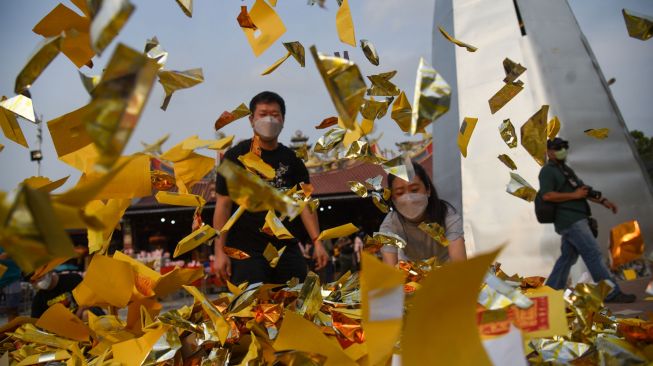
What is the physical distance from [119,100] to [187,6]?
36cm

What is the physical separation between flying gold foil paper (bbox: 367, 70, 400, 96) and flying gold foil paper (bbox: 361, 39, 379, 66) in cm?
3

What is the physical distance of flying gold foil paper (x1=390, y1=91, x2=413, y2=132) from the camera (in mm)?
692

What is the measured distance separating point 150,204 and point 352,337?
12108 mm

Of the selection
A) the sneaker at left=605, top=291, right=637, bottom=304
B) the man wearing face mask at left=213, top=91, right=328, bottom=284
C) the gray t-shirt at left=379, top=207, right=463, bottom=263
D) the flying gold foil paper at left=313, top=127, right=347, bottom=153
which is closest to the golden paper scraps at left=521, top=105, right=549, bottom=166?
the flying gold foil paper at left=313, top=127, right=347, bottom=153

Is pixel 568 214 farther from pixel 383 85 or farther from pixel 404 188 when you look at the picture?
pixel 383 85

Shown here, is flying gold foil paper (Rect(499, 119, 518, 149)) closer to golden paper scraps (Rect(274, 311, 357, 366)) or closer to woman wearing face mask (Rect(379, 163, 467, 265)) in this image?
golden paper scraps (Rect(274, 311, 357, 366))

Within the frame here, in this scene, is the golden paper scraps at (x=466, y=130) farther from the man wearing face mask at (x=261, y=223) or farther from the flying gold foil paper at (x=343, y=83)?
the man wearing face mask at (x=261, y=223)

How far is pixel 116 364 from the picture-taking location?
0.67m

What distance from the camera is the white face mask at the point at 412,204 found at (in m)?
1.60

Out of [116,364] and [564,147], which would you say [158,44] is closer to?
[116,364]

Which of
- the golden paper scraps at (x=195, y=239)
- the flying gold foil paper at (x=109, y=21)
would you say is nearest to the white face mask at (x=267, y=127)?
the golden paper scraps at (x=195, y=239)

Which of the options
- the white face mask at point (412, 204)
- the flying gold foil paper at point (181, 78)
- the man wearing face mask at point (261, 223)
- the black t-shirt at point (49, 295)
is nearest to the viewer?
the flying gold foil paper at point (181, 78)

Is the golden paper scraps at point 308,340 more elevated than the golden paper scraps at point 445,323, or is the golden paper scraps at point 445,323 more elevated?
the golden paper scraps at point 445,323

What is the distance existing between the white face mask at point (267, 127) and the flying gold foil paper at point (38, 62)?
1275 millimetres
